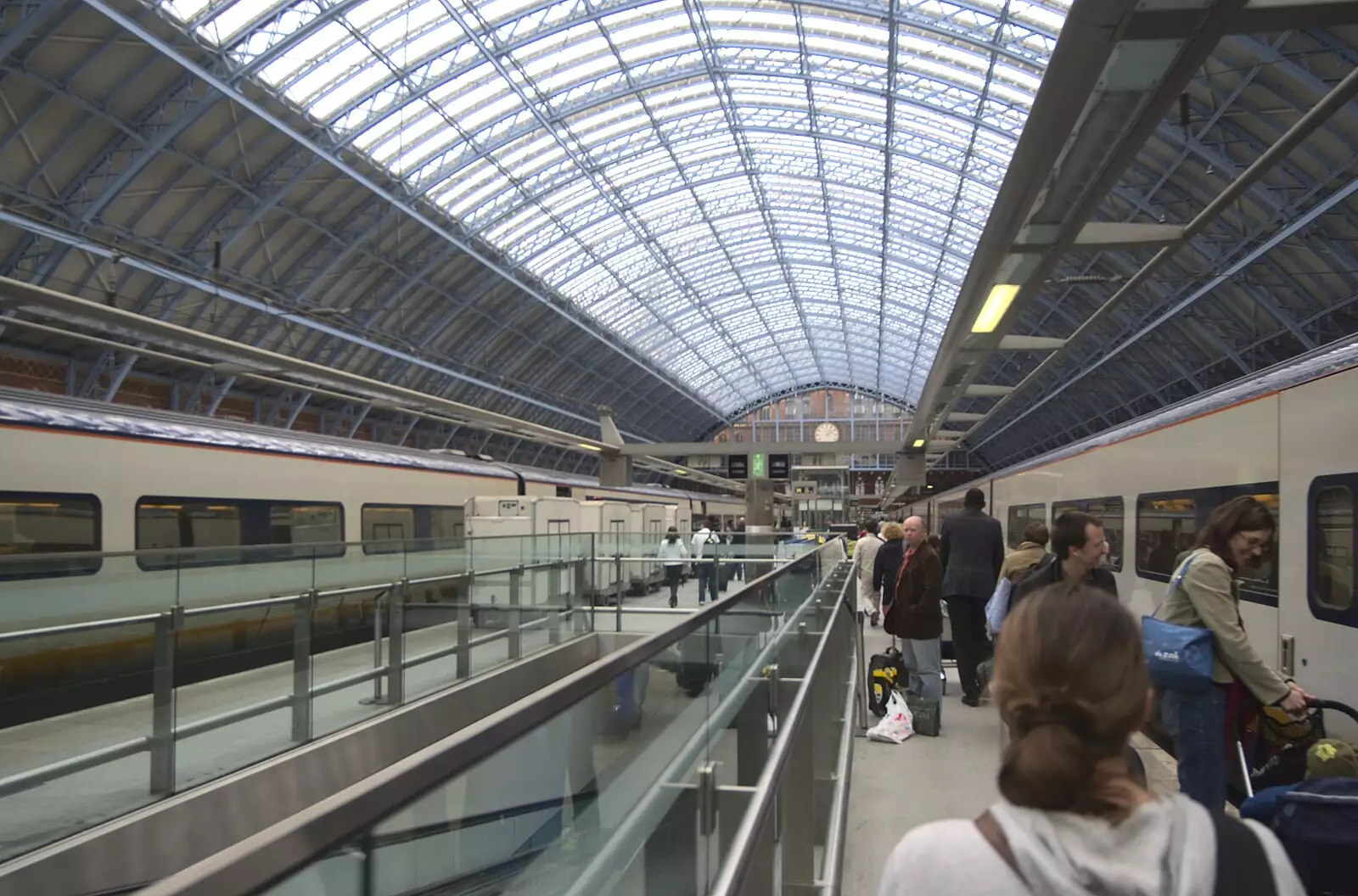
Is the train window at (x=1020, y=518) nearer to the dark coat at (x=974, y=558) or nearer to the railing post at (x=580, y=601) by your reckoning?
the railing post at (x=580, y=601)

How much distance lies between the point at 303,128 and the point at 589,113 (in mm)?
8758

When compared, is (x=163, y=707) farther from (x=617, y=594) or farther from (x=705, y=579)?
(x=705, y=579)

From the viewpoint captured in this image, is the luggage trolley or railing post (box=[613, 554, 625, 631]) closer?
the luggage trolley

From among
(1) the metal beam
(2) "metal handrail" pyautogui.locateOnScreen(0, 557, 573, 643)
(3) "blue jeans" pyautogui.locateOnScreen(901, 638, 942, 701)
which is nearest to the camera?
(2) "metal handrail" pyautogui.locateOnScreen(0, 557, 573, 643)

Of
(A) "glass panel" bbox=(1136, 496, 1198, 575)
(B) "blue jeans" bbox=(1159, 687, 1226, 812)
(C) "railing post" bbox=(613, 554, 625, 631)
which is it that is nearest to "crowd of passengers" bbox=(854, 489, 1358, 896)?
(B) "blue jeans" bbox=(1159, 687, 1226, 812)

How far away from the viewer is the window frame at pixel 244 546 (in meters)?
7.41

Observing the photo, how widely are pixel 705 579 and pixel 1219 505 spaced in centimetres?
1218

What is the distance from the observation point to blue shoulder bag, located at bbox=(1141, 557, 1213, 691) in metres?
4.24

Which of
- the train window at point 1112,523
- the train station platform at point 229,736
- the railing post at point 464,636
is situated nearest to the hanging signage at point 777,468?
the train window at point 1112,523

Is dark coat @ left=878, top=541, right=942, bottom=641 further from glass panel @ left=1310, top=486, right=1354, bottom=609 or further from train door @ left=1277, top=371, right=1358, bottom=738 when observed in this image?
glass panel @ left=1310, top=486, right=1354, bottom=609

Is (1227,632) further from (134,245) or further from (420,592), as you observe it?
(134,245)

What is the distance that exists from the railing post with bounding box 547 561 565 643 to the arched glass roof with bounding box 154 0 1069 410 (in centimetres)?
1330

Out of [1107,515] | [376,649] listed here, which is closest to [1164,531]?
[1107,515]

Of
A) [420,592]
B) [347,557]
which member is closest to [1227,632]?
[347,557]
